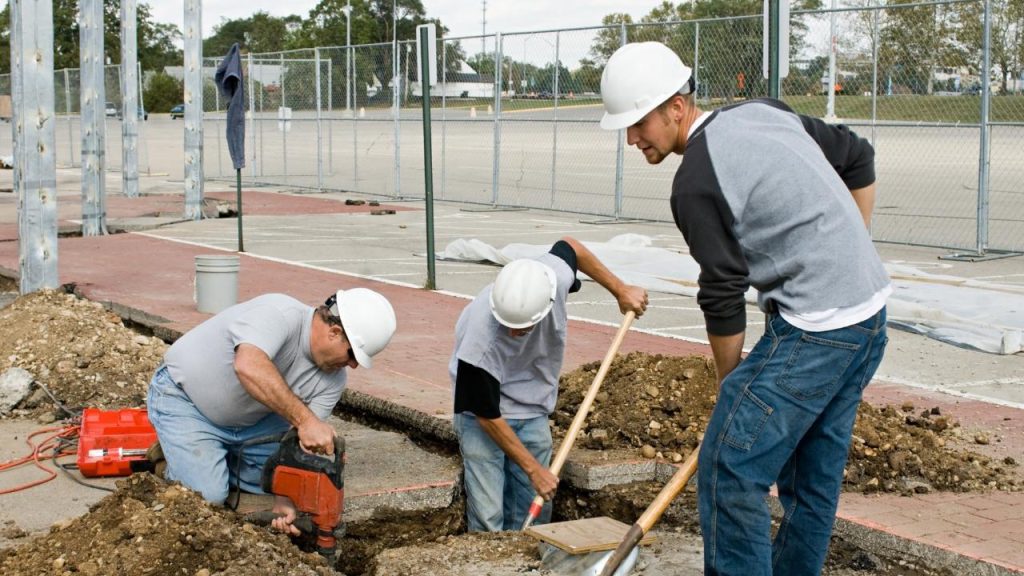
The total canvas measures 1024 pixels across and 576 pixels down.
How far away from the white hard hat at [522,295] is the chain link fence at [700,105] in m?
9.36

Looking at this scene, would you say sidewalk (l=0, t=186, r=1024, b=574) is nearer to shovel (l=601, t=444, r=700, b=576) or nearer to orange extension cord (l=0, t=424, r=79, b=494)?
shovel (l=601, t=444, r=700, b=576)

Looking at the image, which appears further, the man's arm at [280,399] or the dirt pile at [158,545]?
the man's arm at [280,399]

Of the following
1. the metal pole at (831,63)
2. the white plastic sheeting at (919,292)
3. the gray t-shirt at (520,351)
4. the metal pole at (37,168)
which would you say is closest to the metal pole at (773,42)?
the gray t-shirt at (520,351)

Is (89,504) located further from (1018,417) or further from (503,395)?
(1018,417)

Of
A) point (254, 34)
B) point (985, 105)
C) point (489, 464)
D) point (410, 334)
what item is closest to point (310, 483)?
point (489, 464)

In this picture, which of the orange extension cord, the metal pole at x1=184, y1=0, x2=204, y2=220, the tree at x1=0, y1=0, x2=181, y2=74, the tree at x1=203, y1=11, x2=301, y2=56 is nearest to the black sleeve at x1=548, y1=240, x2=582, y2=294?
the orange extension cord

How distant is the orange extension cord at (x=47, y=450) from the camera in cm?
580

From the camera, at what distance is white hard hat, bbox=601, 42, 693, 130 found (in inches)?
145

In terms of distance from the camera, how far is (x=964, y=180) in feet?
75.4

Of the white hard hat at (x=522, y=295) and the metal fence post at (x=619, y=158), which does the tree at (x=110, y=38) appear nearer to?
the metal fence post at (x=619, y=158)

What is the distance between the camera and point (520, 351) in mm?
5434

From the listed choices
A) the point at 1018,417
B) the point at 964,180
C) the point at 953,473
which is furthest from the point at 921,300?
the point at 964,180

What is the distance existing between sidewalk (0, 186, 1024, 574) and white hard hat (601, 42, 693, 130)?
2198 millimetres

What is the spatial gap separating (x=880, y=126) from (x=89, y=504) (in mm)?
11497
